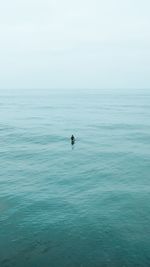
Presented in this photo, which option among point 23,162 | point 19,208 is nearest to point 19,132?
point 23,162

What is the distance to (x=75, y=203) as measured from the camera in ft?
141

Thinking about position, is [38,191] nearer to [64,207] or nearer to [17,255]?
[64,207]

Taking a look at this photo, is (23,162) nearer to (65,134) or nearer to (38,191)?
(38,191)

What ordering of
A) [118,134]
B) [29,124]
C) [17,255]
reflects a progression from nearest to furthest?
[17,255], [118,134], [29,124]

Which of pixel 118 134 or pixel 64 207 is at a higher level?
pixel 118 134

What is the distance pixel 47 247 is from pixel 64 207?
9897 mm

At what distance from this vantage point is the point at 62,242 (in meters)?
33.1

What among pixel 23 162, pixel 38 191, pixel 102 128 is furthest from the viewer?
pixel 102 128

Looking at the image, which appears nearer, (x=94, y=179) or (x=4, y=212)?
(x=4, y=212)

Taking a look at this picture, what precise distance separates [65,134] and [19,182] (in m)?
44.3

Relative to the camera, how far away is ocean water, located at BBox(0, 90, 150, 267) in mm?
30828

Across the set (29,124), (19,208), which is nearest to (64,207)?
(19,208)

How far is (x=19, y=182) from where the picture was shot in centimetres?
5141

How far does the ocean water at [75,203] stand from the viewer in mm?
30828
